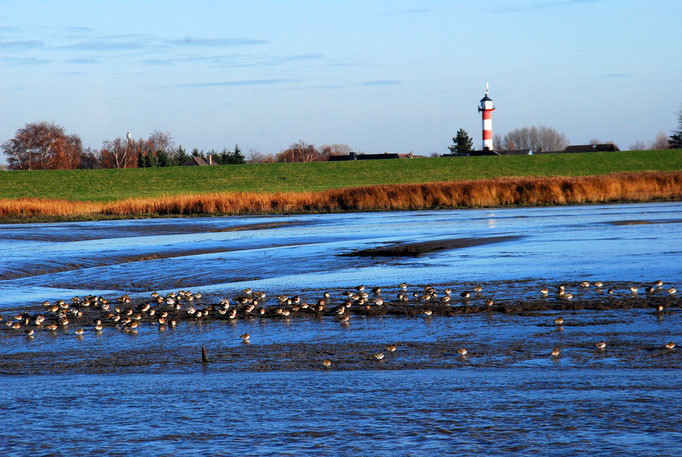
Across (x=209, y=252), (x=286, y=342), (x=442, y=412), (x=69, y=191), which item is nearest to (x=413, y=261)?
(x=209, y=252)

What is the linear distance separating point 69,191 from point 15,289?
7103cm

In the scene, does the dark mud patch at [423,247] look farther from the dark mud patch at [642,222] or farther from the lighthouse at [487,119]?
the lighthouse at [487,119]

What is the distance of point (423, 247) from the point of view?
68.2ft

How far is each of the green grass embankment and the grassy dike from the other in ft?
0.37

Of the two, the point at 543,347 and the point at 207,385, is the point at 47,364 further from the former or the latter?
the point at 543,347

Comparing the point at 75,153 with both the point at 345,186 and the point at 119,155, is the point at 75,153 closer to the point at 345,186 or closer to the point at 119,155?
the point at 119,155

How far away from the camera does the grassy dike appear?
45000mm

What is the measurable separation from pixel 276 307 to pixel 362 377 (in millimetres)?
Answer: 4185

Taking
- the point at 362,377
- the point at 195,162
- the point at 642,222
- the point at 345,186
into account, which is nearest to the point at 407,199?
the point at 642,222

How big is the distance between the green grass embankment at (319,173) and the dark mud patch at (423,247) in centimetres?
5902

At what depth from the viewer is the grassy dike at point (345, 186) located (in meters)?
45.0

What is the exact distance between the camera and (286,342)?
9.25m

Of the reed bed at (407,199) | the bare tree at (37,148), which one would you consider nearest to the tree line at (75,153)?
the bare tree at (37,148)

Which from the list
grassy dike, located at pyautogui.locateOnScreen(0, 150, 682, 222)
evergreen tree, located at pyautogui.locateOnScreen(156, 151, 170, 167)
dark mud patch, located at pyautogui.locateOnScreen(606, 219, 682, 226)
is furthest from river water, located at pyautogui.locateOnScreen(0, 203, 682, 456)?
evergreen tree, located at pyautogui.locateOnScreen(156, 151, 170, 167)
